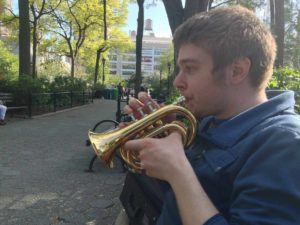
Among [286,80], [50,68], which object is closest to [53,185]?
[286,80]

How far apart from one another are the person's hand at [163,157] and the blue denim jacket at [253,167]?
0.15 metres

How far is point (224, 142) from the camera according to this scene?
1.66 metres

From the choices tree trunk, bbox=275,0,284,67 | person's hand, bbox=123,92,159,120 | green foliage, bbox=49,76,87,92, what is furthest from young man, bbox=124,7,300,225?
green foliage, bbox=49,76,87,92

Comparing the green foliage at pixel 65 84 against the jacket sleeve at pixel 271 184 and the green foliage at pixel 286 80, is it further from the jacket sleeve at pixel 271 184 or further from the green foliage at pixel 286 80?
the jacket sleeve at pixel 271 184

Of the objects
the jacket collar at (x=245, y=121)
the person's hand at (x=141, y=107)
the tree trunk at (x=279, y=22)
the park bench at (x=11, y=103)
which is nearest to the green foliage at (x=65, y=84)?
the park bench at (x=11, y=103)

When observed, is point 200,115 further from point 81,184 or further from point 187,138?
point 81,184

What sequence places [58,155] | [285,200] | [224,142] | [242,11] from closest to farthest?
[285,200]
[224,142]
[242,11]
[58,155]

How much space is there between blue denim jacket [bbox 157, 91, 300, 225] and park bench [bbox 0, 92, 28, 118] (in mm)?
14560

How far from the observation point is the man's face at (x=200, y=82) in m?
1.72

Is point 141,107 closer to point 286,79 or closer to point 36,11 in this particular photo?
point 286,79

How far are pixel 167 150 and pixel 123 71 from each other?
516 ft

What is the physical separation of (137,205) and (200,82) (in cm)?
124

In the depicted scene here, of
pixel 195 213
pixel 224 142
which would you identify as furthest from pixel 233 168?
pixel 195 213

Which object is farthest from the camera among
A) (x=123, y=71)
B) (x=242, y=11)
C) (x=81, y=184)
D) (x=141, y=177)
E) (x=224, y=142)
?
(x=123, y=71)
